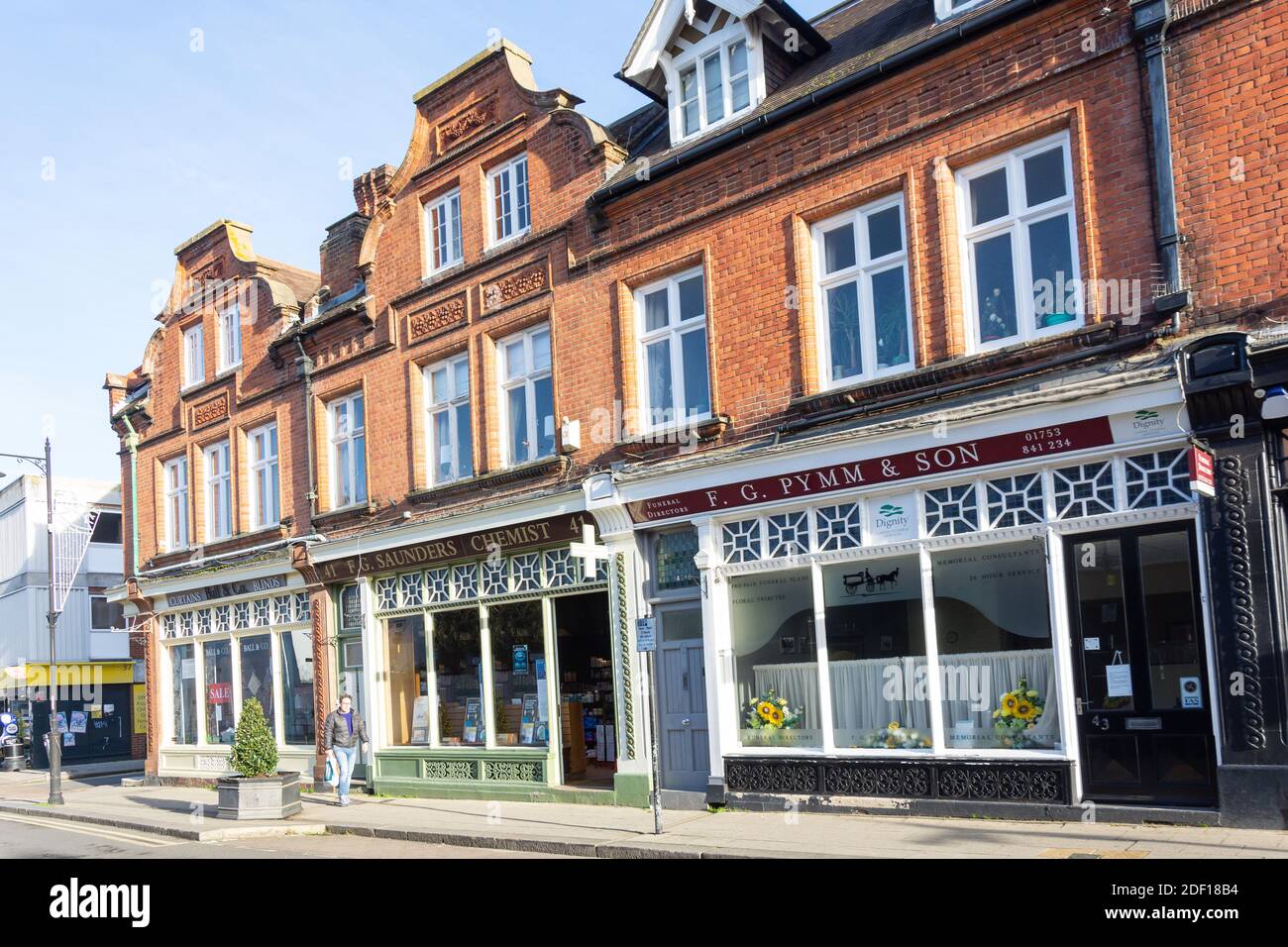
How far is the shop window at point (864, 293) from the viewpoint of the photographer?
43.2 ft

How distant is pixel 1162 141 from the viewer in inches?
431

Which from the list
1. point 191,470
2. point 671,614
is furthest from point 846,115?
point 191,470

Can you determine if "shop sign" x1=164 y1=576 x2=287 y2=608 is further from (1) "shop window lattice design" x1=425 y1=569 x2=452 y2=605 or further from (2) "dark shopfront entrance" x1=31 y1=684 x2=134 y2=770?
(2) "dark shopfront entrance" x1=31 y1=684 x2=134 y2=770

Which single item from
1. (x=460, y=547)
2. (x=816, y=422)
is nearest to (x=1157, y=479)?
(x=816, y=422)

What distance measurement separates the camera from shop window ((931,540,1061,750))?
38.1 ft

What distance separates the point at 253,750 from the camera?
16422 millimetres

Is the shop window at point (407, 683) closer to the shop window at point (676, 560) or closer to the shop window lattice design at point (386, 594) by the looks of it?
the shop window lattice design at point (386, 594)

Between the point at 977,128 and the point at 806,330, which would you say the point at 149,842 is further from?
the point at 977,128

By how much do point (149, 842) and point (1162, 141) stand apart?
14.7m

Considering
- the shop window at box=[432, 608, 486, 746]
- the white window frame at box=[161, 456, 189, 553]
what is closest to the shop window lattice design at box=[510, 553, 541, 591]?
the shop window at box=[432, 608, 486, 746]

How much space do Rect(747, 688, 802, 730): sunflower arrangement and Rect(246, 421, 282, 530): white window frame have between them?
11.8 meters

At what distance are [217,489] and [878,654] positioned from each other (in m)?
16.3

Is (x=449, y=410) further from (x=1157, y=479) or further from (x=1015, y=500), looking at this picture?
(x=1157, y=479)

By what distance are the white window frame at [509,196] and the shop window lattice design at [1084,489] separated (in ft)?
29.5
